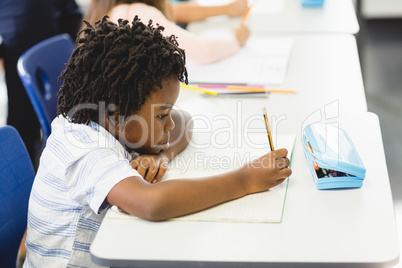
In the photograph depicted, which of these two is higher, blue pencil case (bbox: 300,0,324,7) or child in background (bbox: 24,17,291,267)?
blue pencil case (bbox: 300,0,324,7)

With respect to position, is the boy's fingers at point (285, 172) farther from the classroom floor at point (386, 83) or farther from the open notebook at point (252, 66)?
the classroom floor at point (386, 83)

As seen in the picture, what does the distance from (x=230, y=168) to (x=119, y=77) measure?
320 mm

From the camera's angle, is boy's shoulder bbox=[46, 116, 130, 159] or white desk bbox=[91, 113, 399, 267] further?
boy's shoulder bbox=[46, 116, 130, 159]

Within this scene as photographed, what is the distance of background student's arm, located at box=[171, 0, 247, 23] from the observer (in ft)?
7.83

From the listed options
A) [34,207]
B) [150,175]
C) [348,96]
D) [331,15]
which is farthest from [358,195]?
[331,15]

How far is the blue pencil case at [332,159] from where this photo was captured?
3.73 feet

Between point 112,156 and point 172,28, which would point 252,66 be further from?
point 112,156

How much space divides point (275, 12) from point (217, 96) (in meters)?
0.88

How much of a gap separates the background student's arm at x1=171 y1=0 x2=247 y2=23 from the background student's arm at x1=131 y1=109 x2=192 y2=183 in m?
1.01

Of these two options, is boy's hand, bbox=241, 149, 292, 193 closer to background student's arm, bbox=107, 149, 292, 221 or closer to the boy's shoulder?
background student's arm, bbox=107, 149, 292, 221

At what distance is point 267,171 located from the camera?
3.79 feet

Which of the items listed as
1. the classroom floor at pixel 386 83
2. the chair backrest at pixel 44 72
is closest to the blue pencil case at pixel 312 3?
the classroom floor at pixel 386 83

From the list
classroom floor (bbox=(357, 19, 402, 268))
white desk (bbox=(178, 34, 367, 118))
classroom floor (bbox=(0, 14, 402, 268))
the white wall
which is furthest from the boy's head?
the white wall

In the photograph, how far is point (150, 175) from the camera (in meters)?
1.20
